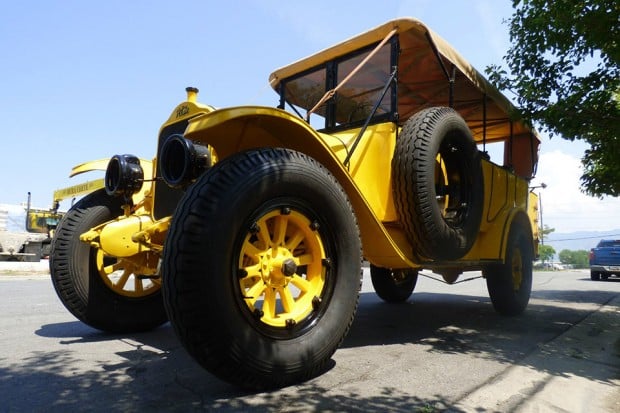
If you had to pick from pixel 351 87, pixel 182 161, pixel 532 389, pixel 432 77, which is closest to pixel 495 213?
pixel 432 77

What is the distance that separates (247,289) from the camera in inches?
108

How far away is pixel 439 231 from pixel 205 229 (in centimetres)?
215

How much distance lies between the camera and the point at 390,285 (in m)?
6.74

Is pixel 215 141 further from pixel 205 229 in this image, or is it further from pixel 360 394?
pixel 360 394

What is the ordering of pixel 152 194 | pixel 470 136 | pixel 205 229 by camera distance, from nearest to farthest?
1. pixel 205 229
2. pixel 152 194
3. pixel 470 136

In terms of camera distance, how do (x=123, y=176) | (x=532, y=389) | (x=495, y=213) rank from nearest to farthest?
(x=532, y=389) < (x=123, y=176) < (x=495, y=213)

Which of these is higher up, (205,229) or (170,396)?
(205,229)

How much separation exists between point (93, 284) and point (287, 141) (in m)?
2.21

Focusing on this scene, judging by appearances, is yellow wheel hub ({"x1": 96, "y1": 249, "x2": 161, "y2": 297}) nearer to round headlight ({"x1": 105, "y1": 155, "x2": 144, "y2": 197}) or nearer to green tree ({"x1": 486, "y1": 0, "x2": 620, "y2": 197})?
round headlight ({"x1": 105, "y1": 155, "x2": 144, "y2": 197})

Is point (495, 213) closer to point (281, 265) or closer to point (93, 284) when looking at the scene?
point (281, 265)

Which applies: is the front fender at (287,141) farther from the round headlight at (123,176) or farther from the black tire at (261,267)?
the round headlight at (123,176)

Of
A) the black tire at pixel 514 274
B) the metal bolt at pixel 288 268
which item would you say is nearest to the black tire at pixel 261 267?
the metal bolt at pixel 288 268

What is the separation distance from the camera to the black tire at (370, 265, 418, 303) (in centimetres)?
659

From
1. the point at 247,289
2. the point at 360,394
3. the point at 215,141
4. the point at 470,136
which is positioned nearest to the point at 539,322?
the point at 470,136
